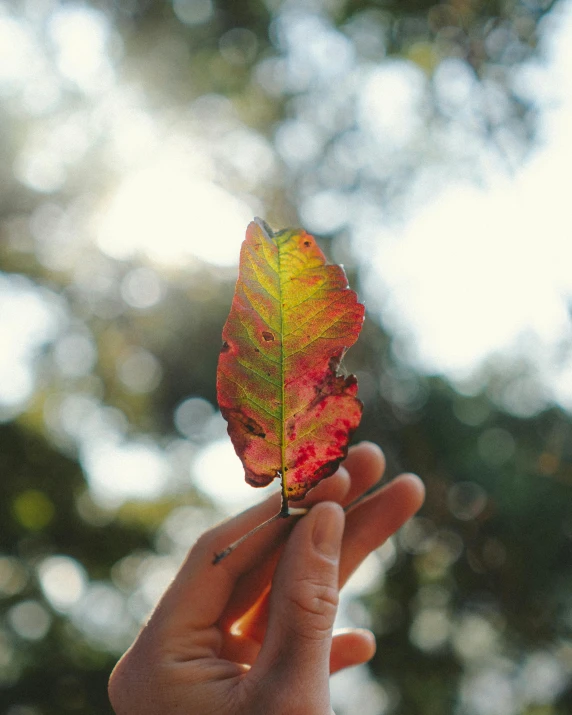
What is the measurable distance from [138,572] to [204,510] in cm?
133

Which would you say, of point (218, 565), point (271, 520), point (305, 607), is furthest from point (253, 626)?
point (271, 520)

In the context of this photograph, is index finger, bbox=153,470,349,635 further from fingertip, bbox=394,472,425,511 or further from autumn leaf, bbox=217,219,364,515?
autumn leaf, bbox=217,219,364,515

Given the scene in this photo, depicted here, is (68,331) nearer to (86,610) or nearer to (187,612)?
(86,610)

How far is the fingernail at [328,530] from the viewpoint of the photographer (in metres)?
1.12

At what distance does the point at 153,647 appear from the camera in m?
1.16

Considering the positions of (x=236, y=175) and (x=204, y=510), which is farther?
(x=204, y=510)

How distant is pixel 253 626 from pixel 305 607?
51 centimetres

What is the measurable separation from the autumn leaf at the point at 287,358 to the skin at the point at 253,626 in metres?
0.28

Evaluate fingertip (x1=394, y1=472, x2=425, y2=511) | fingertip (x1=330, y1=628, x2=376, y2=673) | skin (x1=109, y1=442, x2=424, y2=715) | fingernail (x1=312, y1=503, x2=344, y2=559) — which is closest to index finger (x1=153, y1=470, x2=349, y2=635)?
skin (x1=109, y1=442, x2=424, y2=715)

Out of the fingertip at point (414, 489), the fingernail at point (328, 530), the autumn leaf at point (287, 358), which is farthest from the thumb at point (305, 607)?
the fingertip at point (414, 489)

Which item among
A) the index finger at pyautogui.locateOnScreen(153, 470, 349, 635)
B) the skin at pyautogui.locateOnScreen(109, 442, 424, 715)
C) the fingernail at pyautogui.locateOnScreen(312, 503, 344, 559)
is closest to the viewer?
the skin at pyautogui.locateOnScreen(109, 442, 424, 715)

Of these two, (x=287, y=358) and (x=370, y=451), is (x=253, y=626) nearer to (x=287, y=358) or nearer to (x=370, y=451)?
(x=370, y=451)

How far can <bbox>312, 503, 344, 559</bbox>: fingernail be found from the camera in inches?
44.2

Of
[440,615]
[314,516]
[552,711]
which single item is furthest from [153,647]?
[552,711]
